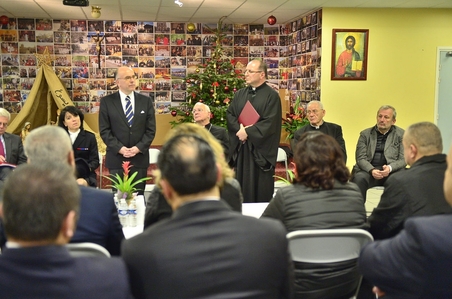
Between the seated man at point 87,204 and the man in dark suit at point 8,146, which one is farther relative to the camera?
the man in dark suit at point 8,146

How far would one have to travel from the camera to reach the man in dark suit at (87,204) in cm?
181

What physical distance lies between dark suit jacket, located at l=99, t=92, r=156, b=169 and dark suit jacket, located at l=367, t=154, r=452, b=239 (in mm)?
2635

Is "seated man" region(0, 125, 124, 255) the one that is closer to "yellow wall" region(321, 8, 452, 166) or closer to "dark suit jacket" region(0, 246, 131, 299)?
"dark suit jacket" region(0, 246, 131, 299)

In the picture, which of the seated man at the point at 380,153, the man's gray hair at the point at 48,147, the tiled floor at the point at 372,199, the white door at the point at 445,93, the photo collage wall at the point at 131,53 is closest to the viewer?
the man's gray hair at the point at 48,147

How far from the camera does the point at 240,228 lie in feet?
4.36

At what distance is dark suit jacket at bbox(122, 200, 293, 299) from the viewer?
1.28m

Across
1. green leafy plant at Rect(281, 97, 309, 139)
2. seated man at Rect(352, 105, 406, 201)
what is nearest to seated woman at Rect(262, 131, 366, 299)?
seated man at Rect(352, 105, 406, 201)

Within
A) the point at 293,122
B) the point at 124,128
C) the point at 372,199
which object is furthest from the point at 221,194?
the point at 293,122

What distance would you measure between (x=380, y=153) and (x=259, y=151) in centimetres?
141

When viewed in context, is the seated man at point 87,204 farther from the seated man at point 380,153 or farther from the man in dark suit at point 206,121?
the seated man at point 380,153

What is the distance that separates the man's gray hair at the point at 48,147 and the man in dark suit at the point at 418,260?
1.29 metres

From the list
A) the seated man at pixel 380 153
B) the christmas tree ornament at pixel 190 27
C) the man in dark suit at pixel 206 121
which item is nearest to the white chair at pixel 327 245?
the man in dark suit at pixel 206 121

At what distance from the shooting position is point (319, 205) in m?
2.02

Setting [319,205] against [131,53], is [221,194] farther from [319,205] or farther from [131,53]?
[131,53]
